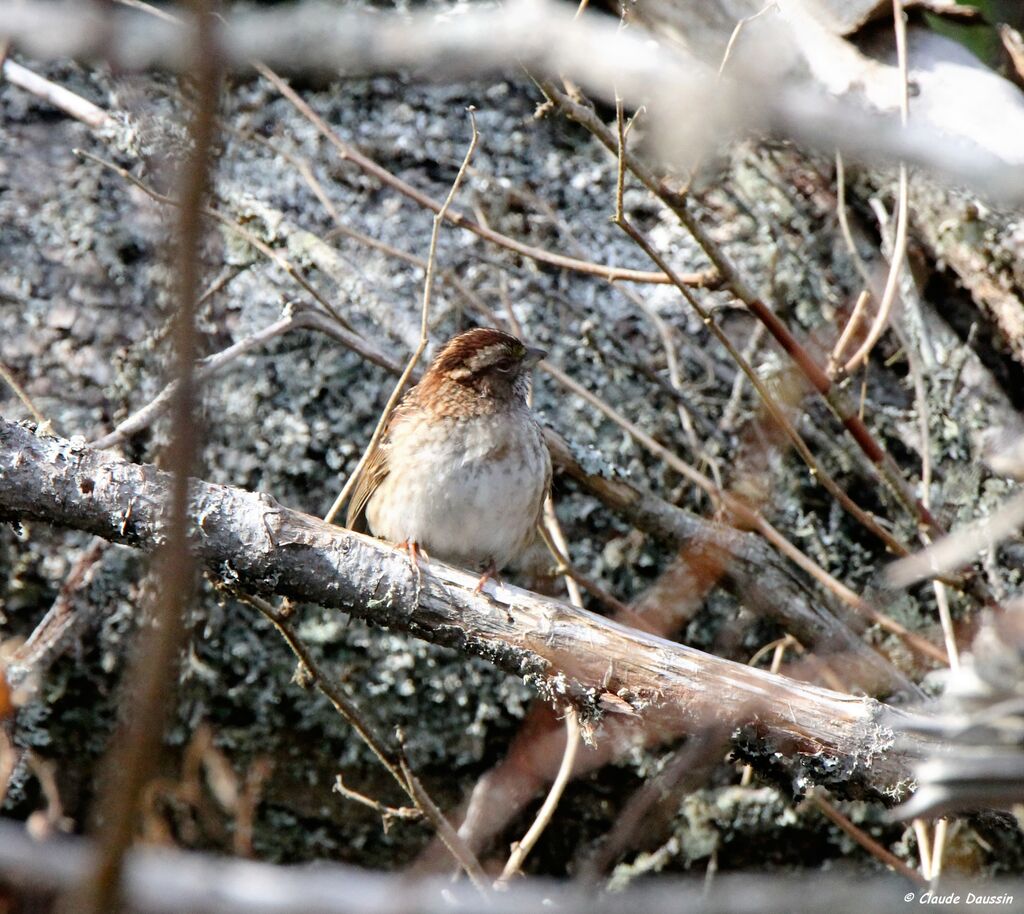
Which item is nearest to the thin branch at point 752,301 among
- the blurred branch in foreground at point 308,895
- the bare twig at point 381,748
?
the bare twig at point 381,748

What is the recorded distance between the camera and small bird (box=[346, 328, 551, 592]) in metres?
3.65

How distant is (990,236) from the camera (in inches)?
165

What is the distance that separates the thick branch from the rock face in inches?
31.2

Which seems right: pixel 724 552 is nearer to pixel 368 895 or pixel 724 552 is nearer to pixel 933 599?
pixel 933 599

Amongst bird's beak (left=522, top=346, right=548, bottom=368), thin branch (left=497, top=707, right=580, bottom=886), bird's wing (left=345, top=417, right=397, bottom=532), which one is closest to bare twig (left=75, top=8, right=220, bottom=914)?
thin branch (left=497, top=707, right=580, bottom=886)

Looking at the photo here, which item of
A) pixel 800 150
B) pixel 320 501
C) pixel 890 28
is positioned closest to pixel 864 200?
pixel 800 150

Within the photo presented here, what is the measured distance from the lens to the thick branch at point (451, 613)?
2.79 meters

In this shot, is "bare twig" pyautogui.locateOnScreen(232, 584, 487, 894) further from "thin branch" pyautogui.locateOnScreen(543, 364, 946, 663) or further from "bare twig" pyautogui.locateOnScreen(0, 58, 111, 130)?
"bare twig" pyautogui.locateOnScreen(0, 58, 111, 130)

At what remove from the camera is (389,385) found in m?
4.13

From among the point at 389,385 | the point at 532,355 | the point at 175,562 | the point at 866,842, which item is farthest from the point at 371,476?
the point at 175,562

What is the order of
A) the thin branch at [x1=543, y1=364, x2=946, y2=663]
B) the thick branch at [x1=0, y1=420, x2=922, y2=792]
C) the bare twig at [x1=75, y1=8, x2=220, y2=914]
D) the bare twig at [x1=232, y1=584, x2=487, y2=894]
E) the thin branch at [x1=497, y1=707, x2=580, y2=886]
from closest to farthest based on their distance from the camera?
the bare twig at [x1=75, y1=8, x2=220, y2=914], the thick branch at [x1=0, y1=420, x2=922, y2=792], the bare twig at [x1=232, y1=584, x2=487, y2=894], the thin branch at [x1=497, y1=707, x2=580, y2=886], the thin branch at [x1=543, y1=364, x2=946, y2=663]

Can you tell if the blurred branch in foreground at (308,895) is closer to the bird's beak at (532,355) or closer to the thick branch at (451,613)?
the thick branch at (451,613)

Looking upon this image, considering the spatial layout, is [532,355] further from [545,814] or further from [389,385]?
[545,814]

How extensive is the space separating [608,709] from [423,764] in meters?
1.25
